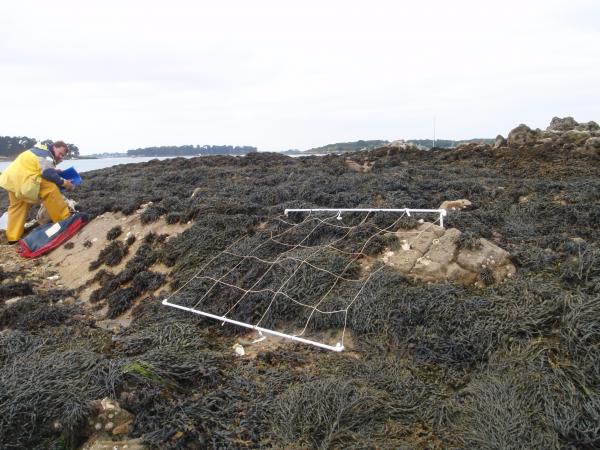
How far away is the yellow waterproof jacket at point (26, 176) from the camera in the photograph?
6.32 metres

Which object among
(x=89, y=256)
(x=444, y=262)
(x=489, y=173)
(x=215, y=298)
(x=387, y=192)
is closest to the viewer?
(x=444, y=262)

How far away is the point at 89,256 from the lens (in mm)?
6082

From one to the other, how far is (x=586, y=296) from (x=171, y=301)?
3776mm

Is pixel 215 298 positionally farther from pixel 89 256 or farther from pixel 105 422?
pixel 89 256

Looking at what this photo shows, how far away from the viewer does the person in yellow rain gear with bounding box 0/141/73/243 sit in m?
6.35

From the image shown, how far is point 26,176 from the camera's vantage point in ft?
20.7

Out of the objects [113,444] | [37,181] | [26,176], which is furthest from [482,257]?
[26,176]

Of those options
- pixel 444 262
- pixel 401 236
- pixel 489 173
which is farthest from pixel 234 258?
pixel 489 173

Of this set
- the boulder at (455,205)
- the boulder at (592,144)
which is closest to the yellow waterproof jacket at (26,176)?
the boulder at (455,205)

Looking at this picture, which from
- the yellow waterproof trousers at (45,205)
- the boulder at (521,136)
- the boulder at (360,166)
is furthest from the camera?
the boulder at (521,136)

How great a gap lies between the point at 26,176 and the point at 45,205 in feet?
1.94

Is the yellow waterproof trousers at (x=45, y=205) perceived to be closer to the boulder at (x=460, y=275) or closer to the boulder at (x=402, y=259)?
the boulder at (x=402, y=259)

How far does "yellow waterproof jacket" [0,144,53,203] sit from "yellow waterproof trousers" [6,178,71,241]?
0.15m

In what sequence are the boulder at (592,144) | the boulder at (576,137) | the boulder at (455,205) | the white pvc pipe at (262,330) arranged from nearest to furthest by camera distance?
1. the white pvc pipe at (262,330)
2. the boulder at (455,205)
3. the boulder at (592,144)
4. the boulder at (576,137)
